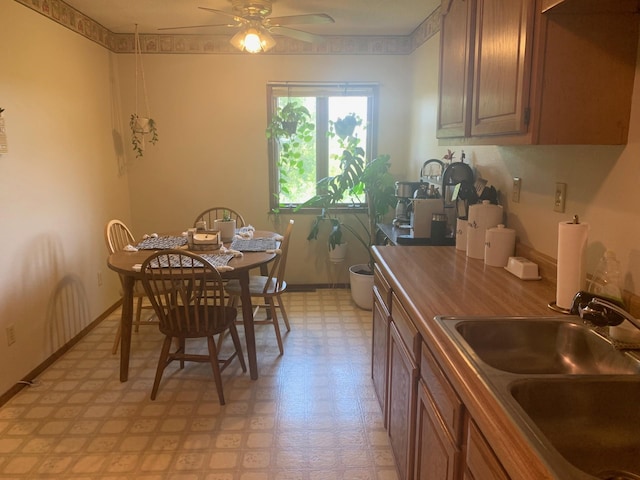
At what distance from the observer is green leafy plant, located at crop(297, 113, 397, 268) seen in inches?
155

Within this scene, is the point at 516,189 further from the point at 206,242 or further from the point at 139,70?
the point at 139,70

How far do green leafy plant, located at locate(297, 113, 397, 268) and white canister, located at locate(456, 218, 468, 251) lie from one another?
1.50 meters

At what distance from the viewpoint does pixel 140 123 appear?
4.00m

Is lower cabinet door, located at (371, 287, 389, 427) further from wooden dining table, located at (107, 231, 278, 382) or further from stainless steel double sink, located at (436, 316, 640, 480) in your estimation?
stainless steel double sink, located at (436, 316, 640, 480)

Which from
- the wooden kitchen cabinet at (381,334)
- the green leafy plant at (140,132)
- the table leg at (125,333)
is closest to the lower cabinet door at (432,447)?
the wooden kitchen cabinet at (381,334)

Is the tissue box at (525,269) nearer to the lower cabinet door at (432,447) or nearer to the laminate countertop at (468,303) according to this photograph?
the laminate countertop at (468,303)

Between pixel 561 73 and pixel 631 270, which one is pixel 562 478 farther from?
pixel 561 73

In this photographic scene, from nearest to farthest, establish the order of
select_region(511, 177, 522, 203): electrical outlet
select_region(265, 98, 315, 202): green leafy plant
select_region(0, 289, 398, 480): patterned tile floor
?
select_region(0, 289, 398, 480): patterned tile floor
select_region(511, 177, 522, 203): electrical outlet
select_region(265, 98, 315, 202): green leafy plant

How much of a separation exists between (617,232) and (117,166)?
393cm

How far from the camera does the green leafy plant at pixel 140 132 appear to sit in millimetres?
4012

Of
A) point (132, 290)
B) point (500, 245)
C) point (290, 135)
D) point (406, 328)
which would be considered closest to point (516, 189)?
point (500, 245)

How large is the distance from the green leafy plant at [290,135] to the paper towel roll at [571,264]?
308 centimetres

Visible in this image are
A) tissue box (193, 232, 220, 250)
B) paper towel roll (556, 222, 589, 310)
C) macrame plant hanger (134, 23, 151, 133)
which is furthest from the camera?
macrame plant hanger (134, 23, 151, 133)

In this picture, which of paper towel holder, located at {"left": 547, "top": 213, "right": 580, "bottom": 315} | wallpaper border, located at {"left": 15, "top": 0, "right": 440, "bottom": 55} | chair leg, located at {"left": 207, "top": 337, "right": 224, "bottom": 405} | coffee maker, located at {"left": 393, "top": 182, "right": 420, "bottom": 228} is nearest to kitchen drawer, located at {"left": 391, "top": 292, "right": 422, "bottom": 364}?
paper towel holder, located at {"left": 547, "top": 213, "right": 580, "bottom": 315}
